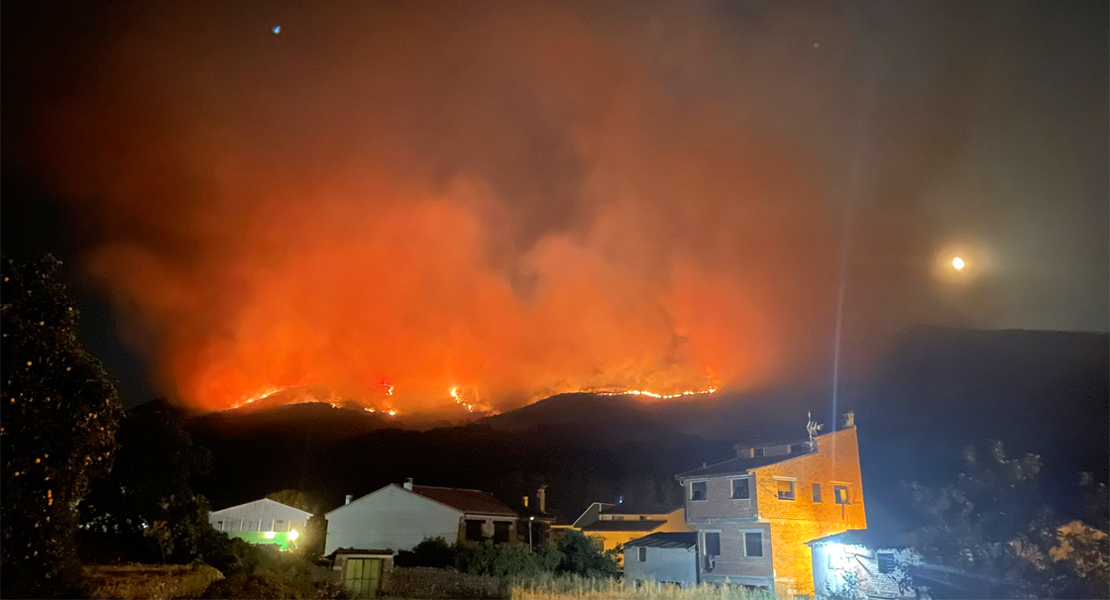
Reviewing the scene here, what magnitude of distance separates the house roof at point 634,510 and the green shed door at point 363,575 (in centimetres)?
2440

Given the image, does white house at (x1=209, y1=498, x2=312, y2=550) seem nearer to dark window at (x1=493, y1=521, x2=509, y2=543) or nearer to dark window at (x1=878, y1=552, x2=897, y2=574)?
dark window at (x1=493, y1=521, x2=509, y2=543)

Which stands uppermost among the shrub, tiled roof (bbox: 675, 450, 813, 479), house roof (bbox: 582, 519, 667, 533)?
tiled roof (bbox: 675, 450, 813, 479)

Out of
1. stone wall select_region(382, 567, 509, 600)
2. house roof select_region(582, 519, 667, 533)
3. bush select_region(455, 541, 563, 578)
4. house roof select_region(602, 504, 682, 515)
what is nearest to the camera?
stone wall select_region(382, 567, 509, 600)

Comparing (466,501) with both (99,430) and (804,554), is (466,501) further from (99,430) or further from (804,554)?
(99,430)

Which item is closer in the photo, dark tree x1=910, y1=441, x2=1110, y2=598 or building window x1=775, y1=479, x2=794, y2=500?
dark tree x1=910, y1=441, x2=1110, y2=598

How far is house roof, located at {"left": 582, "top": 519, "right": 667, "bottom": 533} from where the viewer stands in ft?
141

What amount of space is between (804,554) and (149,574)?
23354 millimetres

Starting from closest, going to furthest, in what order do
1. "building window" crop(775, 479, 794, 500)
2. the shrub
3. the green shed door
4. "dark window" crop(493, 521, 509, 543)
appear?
the green shed door < "building window" crop(775, 479, 794, 500) < the shrub < "dark window" crop(493, 521, 509, 543)

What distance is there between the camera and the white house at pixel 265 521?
4456 cm

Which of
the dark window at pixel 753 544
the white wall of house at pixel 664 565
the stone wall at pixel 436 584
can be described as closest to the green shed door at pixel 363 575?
the stone wall at pixel 436 584

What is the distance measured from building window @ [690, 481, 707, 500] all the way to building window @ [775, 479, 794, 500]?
3.37 metres

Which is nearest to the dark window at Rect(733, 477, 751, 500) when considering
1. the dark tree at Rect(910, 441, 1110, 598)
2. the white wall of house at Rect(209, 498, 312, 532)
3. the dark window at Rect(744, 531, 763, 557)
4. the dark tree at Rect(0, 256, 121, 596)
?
the dark window at Rect(744, 531, 763, 557)

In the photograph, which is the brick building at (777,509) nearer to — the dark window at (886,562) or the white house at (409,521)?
the dark window at (886,562)

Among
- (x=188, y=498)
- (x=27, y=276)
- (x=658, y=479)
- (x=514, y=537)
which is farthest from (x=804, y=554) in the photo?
(x=658, y=479)
